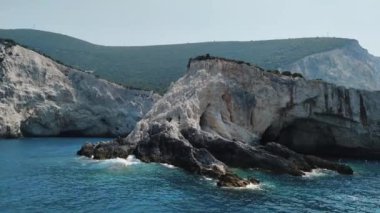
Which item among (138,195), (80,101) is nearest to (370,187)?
(138,195)

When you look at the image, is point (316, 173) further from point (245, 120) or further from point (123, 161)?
point (123, 161)

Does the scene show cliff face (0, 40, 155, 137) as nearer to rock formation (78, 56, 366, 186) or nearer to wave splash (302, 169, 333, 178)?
rock formation (78, 56, 366, 186)

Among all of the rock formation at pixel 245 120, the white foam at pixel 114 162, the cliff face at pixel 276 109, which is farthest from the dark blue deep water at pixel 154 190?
the cliff face at pixel 276 109

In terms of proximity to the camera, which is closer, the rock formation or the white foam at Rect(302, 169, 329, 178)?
the white foam at Rect(302, 169, 329, 178)

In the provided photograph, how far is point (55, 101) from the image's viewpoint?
381 feet

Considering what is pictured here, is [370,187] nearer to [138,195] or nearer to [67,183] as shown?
[138,195]

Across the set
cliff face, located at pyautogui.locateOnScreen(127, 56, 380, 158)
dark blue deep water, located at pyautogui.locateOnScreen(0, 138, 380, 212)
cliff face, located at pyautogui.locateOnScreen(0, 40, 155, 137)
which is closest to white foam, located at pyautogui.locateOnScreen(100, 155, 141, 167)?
dark blue deep water, located at pyautogui.locateOnScreen(0, 138, 380, 212)

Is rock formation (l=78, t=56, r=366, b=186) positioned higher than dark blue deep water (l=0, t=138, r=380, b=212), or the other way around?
rock formation (l=78, t=56, r=366, b=186)

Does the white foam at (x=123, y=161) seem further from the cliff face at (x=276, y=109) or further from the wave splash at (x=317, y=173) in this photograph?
the wave splash at (x=317, y=173)

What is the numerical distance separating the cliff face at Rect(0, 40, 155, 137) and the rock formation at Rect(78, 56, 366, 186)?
129ft

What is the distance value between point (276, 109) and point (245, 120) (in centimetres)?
565

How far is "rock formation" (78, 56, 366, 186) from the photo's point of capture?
66.0m

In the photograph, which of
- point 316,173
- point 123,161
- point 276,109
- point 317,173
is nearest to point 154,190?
point 123,161

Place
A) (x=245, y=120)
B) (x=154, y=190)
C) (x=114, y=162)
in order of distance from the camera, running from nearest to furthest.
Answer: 1. (x=154, y=190)
2. (x=114, y=162)
3. (x=245, y=120)
